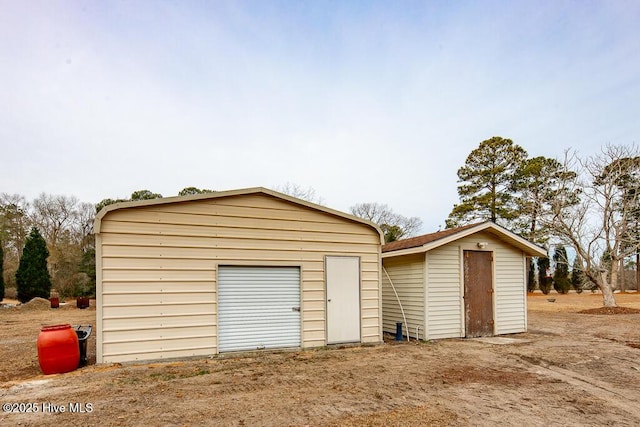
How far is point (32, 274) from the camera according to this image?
67.4 ft

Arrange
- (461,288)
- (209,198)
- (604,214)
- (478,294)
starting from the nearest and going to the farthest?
1. (209,198)
2. (461,288)
3. (478,294)
4. (604,214)

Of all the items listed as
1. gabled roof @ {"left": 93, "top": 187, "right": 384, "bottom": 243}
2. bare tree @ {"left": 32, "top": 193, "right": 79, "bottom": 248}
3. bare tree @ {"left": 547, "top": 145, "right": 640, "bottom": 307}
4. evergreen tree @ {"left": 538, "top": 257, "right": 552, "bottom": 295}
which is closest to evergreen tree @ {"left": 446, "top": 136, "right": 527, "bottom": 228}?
evergreen tree @ {"left": 538, "top": 257, "right": 552, "bottom": 295}

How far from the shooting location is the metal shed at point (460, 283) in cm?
934

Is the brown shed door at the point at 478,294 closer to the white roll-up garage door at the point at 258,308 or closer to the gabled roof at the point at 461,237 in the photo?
the gabled roof at the point at 461,237

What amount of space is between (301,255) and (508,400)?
4.35m

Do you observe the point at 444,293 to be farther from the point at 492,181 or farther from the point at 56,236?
the point at 56,236

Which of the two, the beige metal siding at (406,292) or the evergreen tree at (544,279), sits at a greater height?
the beige metal siding at (406,292)

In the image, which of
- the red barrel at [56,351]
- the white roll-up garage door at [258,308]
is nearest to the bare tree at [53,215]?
the red barrel at [56,351]

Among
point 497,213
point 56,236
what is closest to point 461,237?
point 497,213

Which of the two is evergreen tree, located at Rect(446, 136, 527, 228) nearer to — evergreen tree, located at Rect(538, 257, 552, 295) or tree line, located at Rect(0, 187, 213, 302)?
evergreen tree, located at Rect(538, 257, 552, 295)

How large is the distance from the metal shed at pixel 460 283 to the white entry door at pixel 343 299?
187 cm

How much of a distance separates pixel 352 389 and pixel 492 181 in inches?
1012

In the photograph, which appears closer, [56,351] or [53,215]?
[56,351]

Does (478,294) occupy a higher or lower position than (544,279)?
higher
